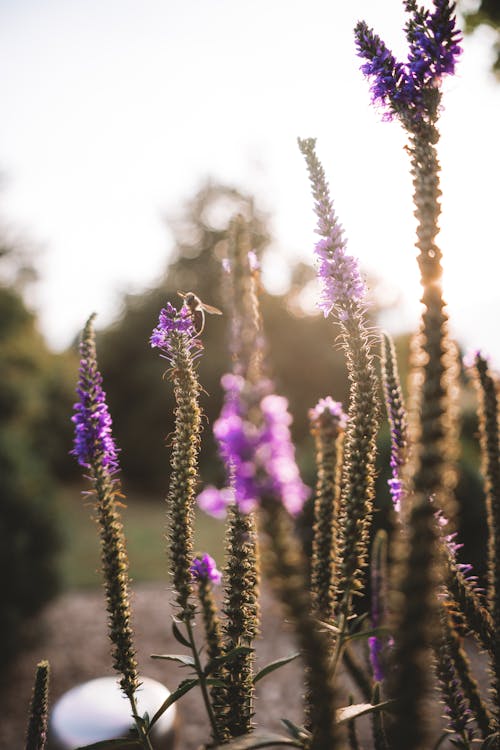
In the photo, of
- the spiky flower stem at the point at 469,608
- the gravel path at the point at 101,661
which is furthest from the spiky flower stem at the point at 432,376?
the gravel path at the point at 101,661

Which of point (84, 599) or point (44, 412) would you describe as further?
point (44, 412)

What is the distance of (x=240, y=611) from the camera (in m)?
1.39

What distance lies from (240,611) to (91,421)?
0.61 m

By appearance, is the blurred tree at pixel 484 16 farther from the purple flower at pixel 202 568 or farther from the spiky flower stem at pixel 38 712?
the spiky flower stem at pixel 38 712

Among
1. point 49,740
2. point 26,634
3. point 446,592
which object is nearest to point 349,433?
point 446,592

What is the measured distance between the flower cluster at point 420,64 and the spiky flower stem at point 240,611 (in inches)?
40.6

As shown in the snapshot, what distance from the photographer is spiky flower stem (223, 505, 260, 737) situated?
1318 mm

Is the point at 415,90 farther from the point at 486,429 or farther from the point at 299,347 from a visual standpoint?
the point at 299,347

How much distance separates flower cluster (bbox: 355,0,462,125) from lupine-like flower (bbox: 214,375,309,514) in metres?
0.85

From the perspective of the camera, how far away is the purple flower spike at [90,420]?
57.9 inches

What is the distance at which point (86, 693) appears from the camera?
3.88m

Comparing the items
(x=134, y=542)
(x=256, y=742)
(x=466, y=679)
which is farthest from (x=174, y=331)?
(x=134, y=542)

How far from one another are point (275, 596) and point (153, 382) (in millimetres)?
20531

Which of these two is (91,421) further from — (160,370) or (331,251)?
(160,370)
